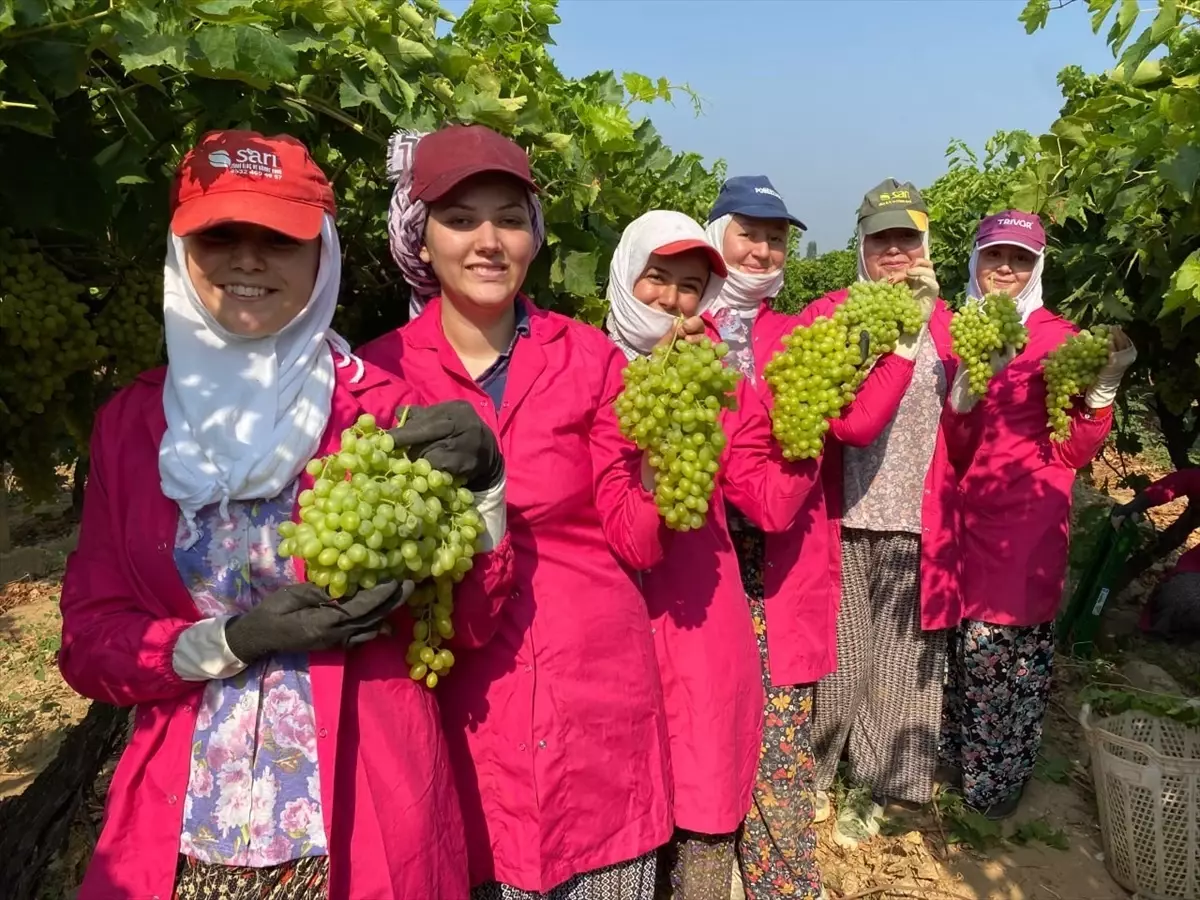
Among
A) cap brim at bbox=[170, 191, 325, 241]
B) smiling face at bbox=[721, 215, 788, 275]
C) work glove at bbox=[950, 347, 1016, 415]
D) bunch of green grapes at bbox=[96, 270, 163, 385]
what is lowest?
bunch of green grapes at bbox=[96, 270, 163, 385]

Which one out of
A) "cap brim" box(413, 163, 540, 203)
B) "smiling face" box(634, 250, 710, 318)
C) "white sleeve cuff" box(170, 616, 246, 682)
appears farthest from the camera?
"smiling face" box(634, 250, 710, 318)

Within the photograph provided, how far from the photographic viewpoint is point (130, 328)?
2395mm

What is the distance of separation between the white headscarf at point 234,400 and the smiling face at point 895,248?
8.58 ft

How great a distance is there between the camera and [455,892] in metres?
1.80

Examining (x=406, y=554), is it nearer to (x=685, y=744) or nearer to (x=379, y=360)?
(x=379, y=360)

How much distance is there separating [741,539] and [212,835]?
74.7 inches

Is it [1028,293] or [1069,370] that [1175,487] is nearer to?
[1028,293]

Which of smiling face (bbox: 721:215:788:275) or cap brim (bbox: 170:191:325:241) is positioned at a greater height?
smiling face (bbox: 721:215:788:275)

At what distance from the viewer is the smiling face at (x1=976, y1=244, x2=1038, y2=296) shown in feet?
12.6

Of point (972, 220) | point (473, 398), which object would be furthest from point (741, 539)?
point (972, 220)

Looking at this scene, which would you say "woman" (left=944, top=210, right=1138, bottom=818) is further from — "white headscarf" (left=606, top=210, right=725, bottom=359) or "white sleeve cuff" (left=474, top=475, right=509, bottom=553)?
"white sleeve cuff" (left=474, top=475, right=509, bottom=553)

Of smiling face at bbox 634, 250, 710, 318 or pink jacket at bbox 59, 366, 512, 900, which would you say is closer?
pink jacket at bbox 59, 366, 512, 900

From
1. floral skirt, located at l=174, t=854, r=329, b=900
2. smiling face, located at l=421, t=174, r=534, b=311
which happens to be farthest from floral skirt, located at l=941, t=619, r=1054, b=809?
floral skirt, located at l=174, t=854, r=329, b=900

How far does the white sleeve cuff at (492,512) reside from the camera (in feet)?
5.84
